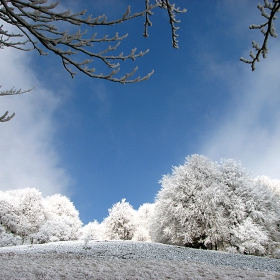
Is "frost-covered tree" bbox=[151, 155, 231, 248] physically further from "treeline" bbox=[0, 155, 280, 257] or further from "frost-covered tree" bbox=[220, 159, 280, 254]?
"frost-covered tree" bbox=[220, 159, 280, 254]

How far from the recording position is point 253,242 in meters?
20.0

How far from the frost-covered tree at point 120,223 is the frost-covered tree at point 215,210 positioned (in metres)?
12.8

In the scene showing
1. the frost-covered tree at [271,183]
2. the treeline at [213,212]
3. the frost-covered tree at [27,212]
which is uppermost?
the frost-covered tree at [271,183]

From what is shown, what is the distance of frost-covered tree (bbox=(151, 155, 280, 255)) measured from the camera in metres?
21.2

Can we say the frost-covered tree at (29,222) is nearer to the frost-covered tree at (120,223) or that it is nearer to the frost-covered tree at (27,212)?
the frost-covered tree at (27,212)

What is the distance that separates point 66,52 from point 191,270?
862cm

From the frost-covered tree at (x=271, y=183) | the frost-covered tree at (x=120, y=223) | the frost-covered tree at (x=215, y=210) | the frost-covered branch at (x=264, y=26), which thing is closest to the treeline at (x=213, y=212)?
the frost-covered tree at (x=215, y=210)

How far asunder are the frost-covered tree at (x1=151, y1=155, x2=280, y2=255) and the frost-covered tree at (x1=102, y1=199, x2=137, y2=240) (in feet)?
42.1

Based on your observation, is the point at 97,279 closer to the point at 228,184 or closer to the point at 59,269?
the point at 59,269

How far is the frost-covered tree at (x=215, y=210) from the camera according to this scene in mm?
21203

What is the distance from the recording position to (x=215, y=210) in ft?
72.3

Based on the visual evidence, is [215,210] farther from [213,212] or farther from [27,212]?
[27,212]

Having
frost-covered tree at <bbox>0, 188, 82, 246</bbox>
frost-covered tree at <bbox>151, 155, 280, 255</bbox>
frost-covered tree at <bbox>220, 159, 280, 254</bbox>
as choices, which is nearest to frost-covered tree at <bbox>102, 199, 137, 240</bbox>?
frost-covered tree at <bbox>0, 188, 82, 246</bbox>

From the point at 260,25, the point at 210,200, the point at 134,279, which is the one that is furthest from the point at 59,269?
the point at 210,200
